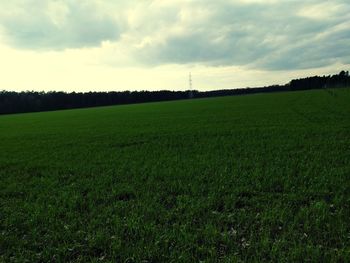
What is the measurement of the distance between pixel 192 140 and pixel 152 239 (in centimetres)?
1479

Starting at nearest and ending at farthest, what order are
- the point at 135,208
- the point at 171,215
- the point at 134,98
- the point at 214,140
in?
the point at 171,215, the point at 135,208, the point at 214,140, the point at 134,98

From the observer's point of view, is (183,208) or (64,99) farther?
(64,99)

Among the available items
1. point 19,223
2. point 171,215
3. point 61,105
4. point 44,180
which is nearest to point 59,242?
point 19,223

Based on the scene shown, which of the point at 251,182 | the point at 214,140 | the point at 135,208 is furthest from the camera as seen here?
the point at 214,140

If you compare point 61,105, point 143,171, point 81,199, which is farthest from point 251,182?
point 61,105

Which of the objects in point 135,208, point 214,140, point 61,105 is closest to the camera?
point 135,208

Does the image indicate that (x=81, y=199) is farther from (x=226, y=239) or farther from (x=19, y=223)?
(x=226, y=239)

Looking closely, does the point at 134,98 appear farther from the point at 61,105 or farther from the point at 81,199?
the point at 81,199

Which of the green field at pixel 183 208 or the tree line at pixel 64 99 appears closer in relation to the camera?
the green field at pixel 183 208

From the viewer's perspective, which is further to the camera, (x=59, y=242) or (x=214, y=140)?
(x=214, y=140)

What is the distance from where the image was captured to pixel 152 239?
267 inches

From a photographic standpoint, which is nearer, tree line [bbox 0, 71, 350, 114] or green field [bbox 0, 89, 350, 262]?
green field [bbox 0, 89, 350, 262]

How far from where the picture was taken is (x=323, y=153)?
1441 centimetres

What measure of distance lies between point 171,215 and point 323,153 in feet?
31.2
